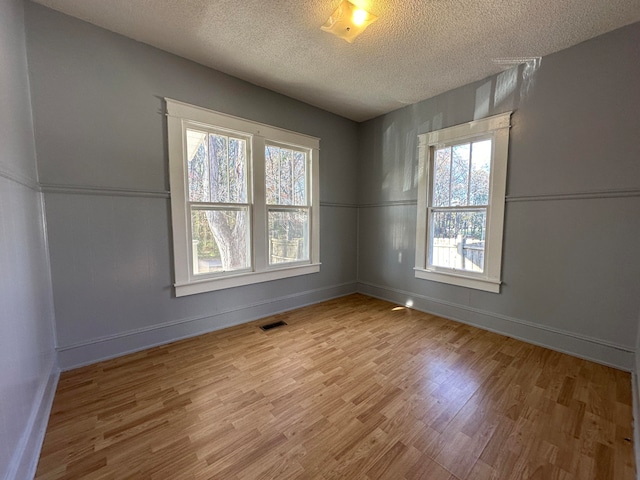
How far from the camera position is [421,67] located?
8.88 ft

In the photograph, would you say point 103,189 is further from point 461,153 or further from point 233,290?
point 461,153

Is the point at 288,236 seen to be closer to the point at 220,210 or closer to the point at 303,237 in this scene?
the point at 303,237

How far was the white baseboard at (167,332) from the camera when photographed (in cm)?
220

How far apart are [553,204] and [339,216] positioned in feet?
8.41

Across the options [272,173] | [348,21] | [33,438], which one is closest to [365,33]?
[348,21]

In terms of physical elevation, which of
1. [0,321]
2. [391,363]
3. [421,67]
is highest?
[421,67]

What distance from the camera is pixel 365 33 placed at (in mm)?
2203

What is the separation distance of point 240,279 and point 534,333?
3194 mm

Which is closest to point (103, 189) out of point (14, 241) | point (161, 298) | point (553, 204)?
point (14, 241)

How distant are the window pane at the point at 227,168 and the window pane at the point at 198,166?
0.06 meters

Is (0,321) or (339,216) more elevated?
(339,216)

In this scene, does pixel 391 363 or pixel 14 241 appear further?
pixel 391 363

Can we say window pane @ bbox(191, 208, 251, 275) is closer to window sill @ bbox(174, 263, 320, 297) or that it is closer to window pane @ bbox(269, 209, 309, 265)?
window sill @ bbox(174, 263, 320, 297)

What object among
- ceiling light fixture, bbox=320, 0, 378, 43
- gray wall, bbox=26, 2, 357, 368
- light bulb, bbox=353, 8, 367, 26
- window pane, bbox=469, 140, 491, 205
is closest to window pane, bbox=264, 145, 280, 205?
gray wall, bbox=26, 2, 357, 368
